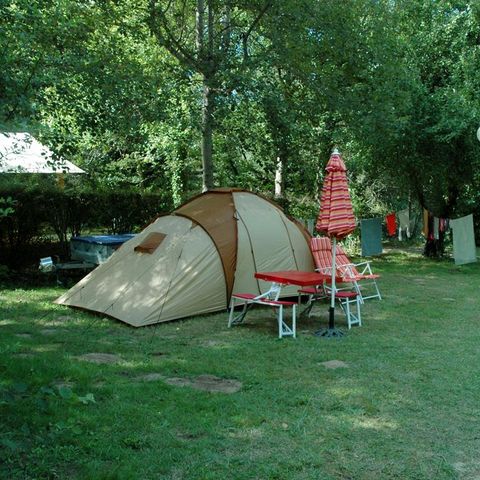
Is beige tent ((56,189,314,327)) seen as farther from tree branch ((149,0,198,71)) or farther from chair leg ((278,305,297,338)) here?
tree branch ((149,0,198,71))

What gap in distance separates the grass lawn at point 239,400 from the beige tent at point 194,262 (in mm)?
259

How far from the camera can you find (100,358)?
5.66 m

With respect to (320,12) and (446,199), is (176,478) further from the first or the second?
(446,199)

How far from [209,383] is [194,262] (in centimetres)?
278

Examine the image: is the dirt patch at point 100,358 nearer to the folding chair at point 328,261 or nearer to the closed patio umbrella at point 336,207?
the closed patio umbrella at point 336,207

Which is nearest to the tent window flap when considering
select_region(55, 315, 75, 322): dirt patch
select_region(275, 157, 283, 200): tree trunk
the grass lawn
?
the grass lawn

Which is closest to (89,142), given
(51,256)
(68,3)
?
(51,256)

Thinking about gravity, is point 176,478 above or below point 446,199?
below

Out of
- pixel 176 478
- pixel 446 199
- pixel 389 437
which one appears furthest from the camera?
pixel 446 199

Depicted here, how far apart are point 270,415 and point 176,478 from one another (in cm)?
112

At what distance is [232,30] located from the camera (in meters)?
11.1

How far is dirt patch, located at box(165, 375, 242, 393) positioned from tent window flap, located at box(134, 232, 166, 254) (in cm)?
292

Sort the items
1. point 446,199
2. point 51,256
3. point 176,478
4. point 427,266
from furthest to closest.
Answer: point 446,199 → point 427,266 → point 51,256 → point 176,478

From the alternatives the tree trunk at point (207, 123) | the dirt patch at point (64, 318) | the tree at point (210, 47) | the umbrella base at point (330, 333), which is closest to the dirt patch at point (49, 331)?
the dirt patch at point (64, 318)
